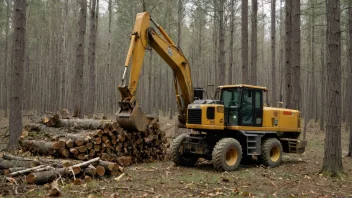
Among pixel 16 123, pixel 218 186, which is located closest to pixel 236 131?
pixel 218 186

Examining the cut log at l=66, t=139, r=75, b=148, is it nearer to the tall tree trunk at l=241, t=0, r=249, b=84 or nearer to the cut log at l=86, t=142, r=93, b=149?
the cut log at l=86, t=142, r=93, b=149

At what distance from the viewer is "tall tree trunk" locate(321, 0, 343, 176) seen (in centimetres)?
811

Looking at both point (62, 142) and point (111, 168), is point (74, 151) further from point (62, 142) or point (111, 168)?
point (111, 168)

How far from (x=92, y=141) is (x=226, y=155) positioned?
12.1ft

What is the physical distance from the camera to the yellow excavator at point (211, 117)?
360 inches

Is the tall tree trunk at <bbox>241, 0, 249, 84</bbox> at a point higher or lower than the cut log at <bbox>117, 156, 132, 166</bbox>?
higher

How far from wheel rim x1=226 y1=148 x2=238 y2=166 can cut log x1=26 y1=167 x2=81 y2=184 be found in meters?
4.15

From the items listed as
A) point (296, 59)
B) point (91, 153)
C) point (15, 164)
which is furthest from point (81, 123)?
point (296, 59)

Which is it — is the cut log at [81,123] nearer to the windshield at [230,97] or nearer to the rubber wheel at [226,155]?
the rubber wheel at [226,155]

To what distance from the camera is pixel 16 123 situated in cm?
1038

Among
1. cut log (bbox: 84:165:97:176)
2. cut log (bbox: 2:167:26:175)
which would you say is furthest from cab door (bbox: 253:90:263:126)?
cut log (bbox: 2:167:26:175)

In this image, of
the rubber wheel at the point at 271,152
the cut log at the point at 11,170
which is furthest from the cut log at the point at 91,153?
the rubber wheel at the point at 271,152

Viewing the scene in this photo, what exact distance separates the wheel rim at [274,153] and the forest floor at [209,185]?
2.40ft

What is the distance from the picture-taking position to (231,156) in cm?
947
